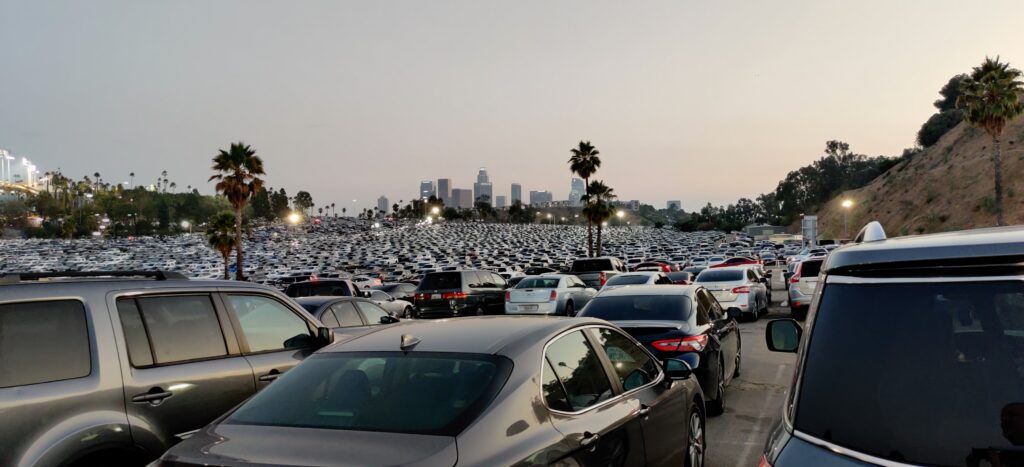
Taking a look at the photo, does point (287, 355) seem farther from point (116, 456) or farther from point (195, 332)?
point (116, 456)

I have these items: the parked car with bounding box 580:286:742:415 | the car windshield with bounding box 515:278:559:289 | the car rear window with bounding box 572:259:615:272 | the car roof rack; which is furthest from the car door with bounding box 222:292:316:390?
the car rear window with bounding box 572:259:615:272

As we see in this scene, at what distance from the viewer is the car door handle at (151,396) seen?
467 centimetres

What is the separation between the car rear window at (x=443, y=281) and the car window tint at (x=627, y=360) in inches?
783

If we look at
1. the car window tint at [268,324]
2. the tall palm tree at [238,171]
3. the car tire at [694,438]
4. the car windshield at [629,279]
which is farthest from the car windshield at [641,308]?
the tall palm tree at [238,171]

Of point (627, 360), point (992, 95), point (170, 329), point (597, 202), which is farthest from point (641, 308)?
point (597, 202)

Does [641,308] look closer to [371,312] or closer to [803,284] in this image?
[371,312]

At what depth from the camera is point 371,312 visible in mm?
12742

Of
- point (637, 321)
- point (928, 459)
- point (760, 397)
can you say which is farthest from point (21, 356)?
point (760, 397)

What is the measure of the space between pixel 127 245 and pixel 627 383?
640 feet

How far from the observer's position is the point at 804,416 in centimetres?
249

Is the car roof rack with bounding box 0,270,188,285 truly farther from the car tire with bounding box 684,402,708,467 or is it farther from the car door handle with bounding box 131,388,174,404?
the car tire with bounding box 684,402,708,467

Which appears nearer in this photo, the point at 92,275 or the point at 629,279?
the point at 92,275

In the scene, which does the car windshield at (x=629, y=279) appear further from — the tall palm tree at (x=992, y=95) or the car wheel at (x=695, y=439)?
the tall palm tree at (x=992, y=95)

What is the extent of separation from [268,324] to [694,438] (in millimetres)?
3688
